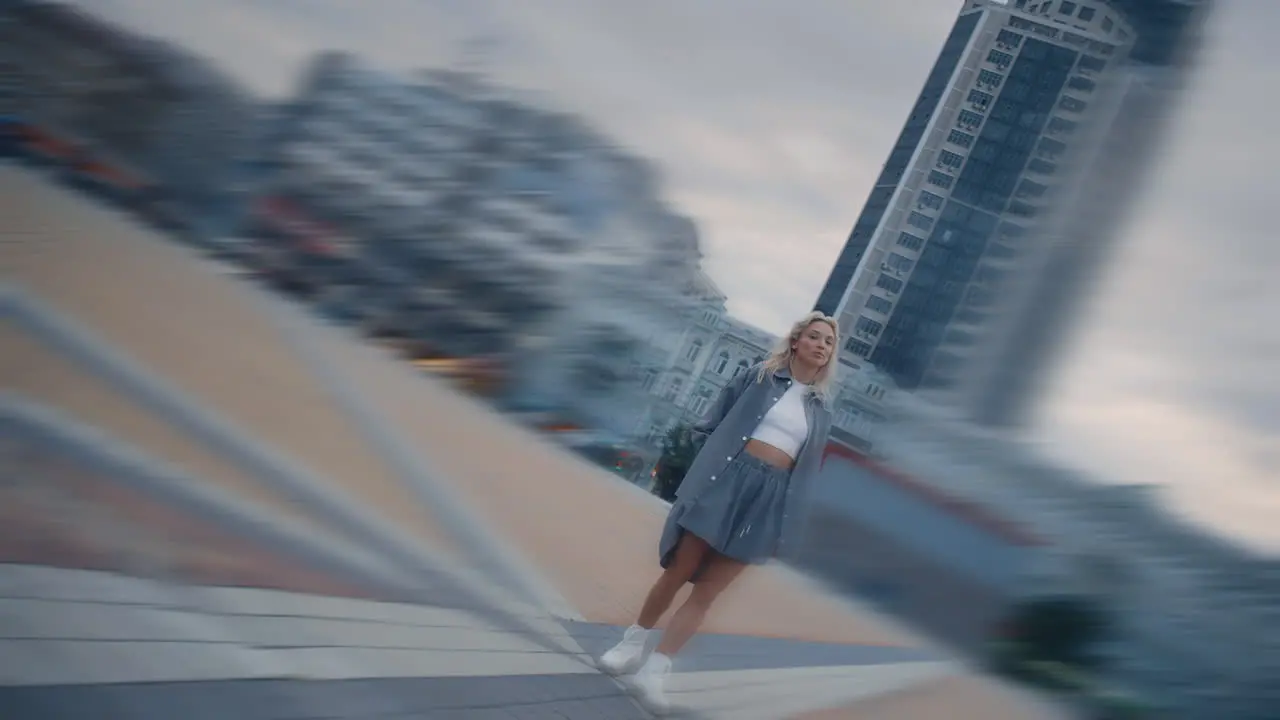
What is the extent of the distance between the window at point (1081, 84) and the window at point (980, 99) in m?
1.94

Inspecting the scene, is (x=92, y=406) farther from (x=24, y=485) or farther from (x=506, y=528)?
(x=506, y=528)

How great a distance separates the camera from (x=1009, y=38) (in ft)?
28.0

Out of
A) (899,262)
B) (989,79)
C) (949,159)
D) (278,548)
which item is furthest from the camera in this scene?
(989,79)

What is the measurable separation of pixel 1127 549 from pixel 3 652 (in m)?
3.84

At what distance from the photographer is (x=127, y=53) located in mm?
4641

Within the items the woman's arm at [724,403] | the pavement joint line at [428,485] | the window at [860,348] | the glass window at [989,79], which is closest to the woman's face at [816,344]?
the woman's arm at [724,403]

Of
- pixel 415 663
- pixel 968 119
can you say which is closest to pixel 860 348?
pixel 968 119

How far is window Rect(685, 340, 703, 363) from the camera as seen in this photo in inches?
233

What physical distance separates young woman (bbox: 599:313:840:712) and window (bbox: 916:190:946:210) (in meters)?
4.45

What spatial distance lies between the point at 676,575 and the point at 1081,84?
13.9 feet

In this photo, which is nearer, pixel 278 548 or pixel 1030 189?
pixel 278 548

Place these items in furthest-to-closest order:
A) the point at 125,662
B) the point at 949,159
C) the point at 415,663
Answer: the point at 949,159, the point at 415,663, the point at 125,662

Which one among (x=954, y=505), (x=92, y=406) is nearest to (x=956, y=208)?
(x=954, y=505)

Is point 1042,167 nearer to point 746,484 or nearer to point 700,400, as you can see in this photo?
point 700,400
